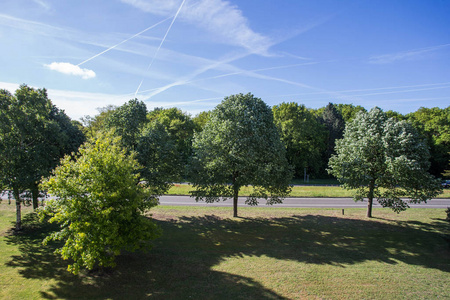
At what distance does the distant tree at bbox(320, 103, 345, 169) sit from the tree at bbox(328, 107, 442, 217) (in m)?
38.7

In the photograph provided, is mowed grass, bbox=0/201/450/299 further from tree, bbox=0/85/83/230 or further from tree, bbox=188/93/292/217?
tree, bbox=0/85/83/230

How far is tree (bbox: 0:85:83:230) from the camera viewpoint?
692 inches

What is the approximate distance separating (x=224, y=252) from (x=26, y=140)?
16714 millimetres

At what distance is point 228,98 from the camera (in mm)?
21594

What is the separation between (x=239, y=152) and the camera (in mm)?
19938

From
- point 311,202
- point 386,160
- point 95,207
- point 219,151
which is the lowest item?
point 311,202

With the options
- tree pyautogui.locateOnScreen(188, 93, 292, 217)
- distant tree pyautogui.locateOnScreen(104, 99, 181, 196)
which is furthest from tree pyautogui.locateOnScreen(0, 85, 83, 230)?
tree pyautogui.locateOnScreen(188, 93, 292, 217)

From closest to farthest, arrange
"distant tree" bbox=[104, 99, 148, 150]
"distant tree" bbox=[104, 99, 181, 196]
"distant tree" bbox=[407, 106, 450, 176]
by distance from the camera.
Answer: "distant tree" bbox=[104, 99, 181, 196] → "distant tree" bbox=[104, 99, 148, 150] → "distant tree" bbox=[407, 106, 450, 176]

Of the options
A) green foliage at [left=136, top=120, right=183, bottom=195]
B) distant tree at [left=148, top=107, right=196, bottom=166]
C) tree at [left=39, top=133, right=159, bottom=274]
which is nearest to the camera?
tree at [left=39, top=133, right=159, bottom=274]

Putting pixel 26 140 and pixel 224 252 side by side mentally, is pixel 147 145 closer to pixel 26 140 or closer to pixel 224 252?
pixel 26 140

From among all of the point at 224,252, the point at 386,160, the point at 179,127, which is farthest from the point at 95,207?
the point at 179,127

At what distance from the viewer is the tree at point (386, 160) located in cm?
1959

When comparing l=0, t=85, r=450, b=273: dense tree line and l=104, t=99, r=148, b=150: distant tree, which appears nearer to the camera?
l=0, t=85, r=450, b=273: dense tree line

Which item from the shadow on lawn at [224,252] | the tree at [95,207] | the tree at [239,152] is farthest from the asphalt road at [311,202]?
the tree at [95,207]
